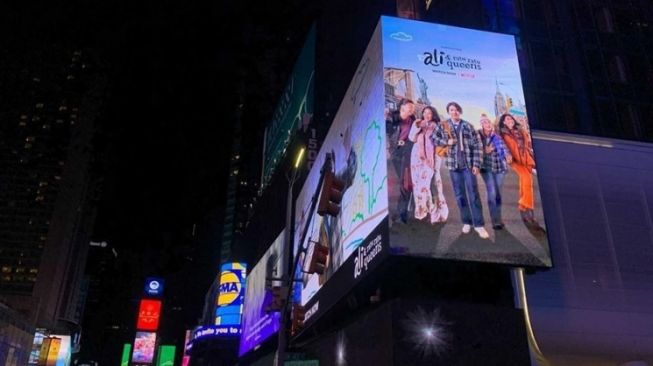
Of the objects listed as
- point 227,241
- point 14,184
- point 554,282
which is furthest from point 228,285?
point 14,184

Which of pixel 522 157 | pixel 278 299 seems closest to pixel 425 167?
pixel 522 157

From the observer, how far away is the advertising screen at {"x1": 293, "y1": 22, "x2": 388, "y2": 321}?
13539 mm

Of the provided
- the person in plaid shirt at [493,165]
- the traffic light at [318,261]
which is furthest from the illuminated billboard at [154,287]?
the traffic light at [318,261]

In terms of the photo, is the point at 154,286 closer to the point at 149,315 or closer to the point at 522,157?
the point at 149,315

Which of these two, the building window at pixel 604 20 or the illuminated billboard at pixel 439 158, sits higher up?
the building window at pixel 604 20

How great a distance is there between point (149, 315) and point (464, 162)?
174ft

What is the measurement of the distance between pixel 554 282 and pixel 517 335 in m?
3.28

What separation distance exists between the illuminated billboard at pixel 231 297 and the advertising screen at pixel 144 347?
1878cm

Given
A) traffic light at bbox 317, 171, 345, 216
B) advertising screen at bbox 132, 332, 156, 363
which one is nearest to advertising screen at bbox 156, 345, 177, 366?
advertising screen at bbox 132, 332, 156, 363

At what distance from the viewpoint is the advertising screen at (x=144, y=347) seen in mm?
54062

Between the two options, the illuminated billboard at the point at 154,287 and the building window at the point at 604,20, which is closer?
the building window at the point at 604,20

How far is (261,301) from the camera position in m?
30.5

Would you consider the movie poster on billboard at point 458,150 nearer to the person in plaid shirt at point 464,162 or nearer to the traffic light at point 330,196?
the person in plaid shirt at point 464,162

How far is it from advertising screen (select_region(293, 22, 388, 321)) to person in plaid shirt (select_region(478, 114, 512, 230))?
247 cm
